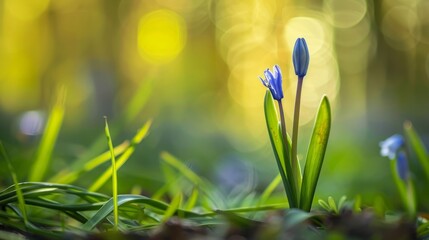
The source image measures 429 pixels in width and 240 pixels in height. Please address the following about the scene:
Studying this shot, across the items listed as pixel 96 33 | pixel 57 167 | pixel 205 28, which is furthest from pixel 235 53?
pixel 57 167

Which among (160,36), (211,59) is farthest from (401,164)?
(211,59)

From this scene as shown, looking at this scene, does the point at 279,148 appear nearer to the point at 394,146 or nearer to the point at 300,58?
the point at 300,58

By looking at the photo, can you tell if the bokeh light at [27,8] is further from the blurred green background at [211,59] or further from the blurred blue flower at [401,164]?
the blurred blue flower at [401,164]

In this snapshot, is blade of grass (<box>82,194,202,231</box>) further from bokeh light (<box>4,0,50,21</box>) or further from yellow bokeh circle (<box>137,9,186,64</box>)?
yellow bokeh circle (<box>137,9,186,64</box>)

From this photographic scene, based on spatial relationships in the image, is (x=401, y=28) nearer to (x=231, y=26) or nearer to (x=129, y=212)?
(x=231, y=26)

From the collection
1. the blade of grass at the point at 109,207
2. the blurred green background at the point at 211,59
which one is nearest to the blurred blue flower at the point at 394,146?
the blade of grass at the point at 109,207
